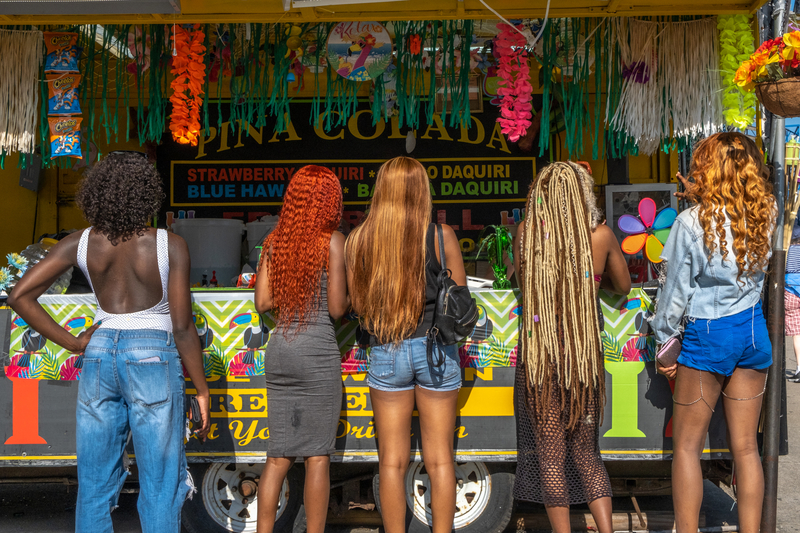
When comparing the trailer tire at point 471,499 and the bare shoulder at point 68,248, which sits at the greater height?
the bare shoulder at point 68,248

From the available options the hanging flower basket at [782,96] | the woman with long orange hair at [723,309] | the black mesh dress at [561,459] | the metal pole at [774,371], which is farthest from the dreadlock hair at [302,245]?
the metal pole at [774,371]

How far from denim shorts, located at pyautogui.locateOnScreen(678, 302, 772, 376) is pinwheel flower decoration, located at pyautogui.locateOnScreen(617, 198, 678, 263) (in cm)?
62

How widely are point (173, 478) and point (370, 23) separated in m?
2.53

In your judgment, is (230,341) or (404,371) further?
(230,341)

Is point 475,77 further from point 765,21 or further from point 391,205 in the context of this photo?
point 391,205

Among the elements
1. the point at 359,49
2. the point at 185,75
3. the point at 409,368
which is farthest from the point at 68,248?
the point at 359,49

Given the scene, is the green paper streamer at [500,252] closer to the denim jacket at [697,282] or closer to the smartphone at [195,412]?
the denim jacket at [697,282]

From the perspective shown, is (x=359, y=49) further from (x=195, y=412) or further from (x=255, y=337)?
(x=195, y=412)

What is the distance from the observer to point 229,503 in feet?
11.3

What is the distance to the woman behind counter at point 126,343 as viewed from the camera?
2531 millimetres

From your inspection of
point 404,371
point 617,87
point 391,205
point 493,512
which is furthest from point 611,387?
point 617,87

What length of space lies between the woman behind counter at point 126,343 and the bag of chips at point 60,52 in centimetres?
163

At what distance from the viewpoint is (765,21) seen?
347 centimetres

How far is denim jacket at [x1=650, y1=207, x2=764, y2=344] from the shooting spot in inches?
113
